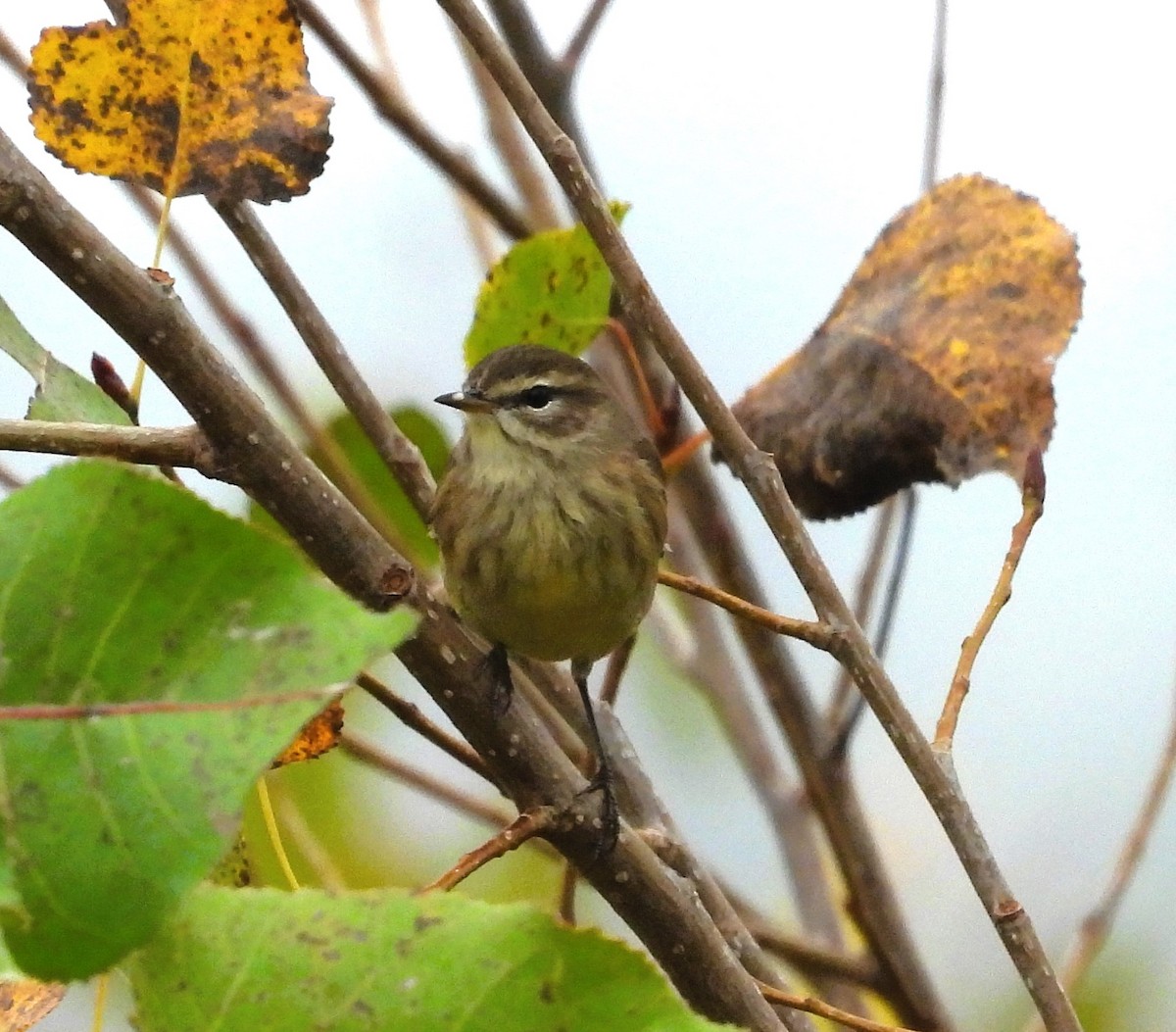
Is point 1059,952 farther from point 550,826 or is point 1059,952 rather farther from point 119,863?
point 119,863

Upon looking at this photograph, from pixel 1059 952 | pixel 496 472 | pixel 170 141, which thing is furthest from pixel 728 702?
pixel 1059 952

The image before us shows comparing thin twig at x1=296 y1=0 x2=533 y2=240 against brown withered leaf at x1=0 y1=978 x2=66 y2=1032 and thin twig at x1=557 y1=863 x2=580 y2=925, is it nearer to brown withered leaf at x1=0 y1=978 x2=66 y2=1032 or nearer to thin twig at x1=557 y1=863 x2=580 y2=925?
thin twig at x1=557 y1=863 x2=580 y2=925

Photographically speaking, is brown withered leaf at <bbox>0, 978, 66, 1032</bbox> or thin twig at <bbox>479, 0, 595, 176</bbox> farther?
thin twig at <bbox>479, 0, 595, 176</bbox>

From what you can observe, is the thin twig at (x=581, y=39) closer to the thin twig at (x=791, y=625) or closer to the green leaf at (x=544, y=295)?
the green leaf at (x=544, y=295)

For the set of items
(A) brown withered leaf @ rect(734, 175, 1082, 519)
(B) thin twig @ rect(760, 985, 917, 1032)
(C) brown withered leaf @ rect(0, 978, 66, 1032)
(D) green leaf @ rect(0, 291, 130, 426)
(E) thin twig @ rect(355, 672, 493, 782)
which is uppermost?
(A) brown withered leaf @ rect(734, 175, 1082, 519)

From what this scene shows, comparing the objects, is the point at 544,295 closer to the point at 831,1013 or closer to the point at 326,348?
the point at 326,348

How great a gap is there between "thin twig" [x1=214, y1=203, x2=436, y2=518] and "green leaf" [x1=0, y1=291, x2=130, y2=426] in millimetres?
179

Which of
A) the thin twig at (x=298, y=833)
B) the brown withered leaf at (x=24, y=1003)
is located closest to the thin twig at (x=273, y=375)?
the thin twig at (x=298, y=833)

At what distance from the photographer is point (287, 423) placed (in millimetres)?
1324

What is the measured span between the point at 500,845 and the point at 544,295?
19.6 inches

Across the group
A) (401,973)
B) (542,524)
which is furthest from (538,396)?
(401,973)

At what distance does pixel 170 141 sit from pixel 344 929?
49cm

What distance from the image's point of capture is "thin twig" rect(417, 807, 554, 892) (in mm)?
597

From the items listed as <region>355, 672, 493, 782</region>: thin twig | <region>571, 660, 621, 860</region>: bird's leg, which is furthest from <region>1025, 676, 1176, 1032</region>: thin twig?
<region>355, 672, 493, 782</region>: thin twig
